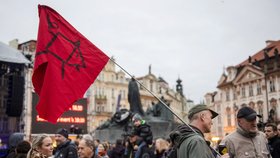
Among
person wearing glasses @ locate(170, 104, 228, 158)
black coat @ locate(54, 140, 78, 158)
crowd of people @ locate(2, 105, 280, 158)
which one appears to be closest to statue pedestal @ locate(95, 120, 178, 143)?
crowd of people @ locate(2, 105, 280, 158)

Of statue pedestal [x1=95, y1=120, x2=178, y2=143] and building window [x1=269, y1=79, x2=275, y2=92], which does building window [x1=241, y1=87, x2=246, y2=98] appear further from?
statue pedestal [x1=95, y1=120, x2=178, y2=143]

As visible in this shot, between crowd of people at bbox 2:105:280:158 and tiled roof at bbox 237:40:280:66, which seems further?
tiled roof at bbox 237:40:280:66

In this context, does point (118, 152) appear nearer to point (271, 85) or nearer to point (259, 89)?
point (271, 85)

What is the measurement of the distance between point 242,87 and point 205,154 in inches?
2189

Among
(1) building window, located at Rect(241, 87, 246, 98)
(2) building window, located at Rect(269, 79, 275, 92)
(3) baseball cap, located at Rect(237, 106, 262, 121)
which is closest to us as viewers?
(3) baseball cap, located at Rect(237, 106, 262, 121)

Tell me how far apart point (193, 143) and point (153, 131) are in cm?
1369

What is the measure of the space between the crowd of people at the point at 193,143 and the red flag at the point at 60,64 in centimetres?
53

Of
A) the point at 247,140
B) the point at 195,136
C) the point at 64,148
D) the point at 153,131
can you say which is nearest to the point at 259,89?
the point at 153,131

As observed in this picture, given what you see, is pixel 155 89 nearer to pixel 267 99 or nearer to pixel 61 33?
pixel 267 99

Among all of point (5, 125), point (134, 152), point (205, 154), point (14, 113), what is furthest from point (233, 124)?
point (205, 154)

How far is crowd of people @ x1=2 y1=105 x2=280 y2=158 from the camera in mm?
3111

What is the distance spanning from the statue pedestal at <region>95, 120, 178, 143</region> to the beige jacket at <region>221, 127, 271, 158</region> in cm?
1199

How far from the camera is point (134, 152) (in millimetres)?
7254

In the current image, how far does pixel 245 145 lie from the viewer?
423cm
